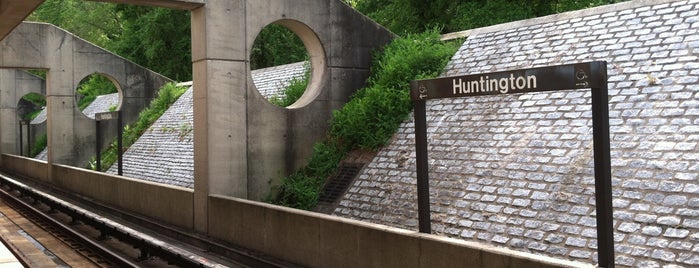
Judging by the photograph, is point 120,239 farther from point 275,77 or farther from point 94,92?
point 94,92

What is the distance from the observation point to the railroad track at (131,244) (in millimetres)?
10047

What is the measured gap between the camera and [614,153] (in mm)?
9297

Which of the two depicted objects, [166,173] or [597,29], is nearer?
[597,29]

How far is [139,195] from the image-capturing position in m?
14.6

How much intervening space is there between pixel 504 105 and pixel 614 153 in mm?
2811

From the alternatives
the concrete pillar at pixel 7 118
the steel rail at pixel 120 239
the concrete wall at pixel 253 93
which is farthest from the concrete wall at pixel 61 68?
the concrete wall at pixel 253 93

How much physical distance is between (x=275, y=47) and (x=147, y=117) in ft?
36.0

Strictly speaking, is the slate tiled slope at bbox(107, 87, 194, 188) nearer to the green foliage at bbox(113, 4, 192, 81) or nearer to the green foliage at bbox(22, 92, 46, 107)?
the green foliage at bbox(113, 4, 192, 81)

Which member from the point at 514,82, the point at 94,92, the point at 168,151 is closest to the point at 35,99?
the point at 94,92

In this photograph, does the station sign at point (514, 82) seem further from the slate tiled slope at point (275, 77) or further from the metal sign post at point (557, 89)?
the slate tiled slope at point (275, 77)

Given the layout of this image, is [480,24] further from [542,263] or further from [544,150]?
[542,263]

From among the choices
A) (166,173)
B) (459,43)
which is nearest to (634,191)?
(459,43)

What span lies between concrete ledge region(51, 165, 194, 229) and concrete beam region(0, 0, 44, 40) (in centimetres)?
406

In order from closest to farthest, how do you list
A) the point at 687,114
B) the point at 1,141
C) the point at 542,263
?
the point at 542,263
the point at 687,114
the point at 1,141
